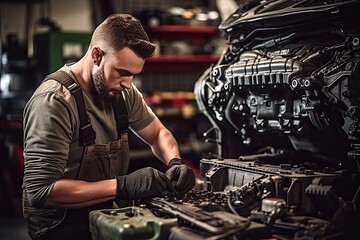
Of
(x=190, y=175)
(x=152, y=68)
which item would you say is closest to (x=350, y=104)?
(x=190, y=175)

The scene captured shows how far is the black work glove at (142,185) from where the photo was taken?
2457 mm

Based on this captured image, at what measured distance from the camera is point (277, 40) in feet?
9.64

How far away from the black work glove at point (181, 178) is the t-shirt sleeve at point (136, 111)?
0.50 m

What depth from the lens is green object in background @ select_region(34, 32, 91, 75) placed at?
6.36 m

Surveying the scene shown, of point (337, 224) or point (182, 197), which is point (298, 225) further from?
point (182, 197)

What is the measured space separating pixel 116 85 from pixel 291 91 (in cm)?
87

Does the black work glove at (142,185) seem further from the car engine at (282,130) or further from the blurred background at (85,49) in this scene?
the blurred background at (85,49)

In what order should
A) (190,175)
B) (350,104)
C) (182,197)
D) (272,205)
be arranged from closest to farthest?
(272,205), (350,104), (182,197), (190,175)

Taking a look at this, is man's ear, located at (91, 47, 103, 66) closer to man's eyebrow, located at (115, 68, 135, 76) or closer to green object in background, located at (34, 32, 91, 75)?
man's eyebrow, located at (115, 68, 135, 76)

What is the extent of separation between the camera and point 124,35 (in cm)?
267

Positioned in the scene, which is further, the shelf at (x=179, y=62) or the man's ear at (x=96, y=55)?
the shelf at (x=179, y=62)

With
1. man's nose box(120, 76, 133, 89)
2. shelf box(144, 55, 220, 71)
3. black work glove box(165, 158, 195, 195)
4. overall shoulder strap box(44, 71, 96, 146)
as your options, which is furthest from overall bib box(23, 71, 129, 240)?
shelf box(144, 55, 220, 71)

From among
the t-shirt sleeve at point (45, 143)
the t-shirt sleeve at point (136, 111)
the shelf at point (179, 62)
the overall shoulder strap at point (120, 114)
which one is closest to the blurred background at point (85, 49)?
the shelf at point (179, 62)

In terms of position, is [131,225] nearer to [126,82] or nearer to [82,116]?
[82,116]
